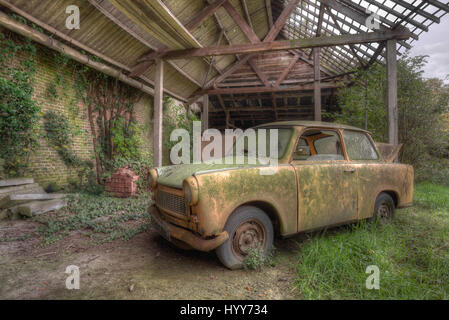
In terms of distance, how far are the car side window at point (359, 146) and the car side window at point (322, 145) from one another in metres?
0.15

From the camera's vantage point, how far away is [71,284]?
Answer: 200 centimetres

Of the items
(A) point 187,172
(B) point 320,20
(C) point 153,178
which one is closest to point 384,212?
(A) point 187,172

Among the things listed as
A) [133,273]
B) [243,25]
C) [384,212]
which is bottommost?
[133,273]

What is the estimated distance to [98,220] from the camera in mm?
3789

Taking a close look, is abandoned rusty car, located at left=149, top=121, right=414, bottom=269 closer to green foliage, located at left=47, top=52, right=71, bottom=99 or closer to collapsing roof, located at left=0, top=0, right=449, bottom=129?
collapsing roof, located at left=0, top=0, right=449, bottom=129

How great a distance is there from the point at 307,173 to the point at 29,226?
4334 millimetres

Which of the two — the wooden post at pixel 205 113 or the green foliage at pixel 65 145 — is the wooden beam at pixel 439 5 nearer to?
the wooden post at pixel 205 113

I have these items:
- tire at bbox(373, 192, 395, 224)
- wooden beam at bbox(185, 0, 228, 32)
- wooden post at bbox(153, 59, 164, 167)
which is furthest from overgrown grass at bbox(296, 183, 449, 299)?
wooden beam at bbox(185, 0, 228, 32)

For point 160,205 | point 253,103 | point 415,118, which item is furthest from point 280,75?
point 160,205

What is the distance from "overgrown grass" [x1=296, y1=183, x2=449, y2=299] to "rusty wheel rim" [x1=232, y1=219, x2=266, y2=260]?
→ 0.48 meters

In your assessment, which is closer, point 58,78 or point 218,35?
point 58,78

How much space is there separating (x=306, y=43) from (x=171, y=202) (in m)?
5.28

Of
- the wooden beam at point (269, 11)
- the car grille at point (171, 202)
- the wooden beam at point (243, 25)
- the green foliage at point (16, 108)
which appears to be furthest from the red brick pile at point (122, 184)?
the wooden beam at point (269, 11)

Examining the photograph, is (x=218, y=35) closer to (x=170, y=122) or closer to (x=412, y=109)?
(x=170, y=122)
